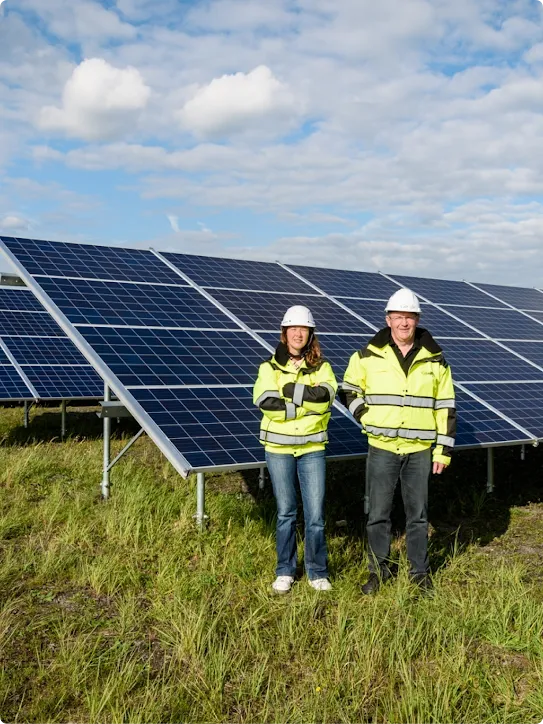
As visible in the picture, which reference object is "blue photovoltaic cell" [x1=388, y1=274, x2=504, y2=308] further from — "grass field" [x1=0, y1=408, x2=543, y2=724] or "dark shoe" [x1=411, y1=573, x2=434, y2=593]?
"dark shoe" [x1=411, y1=573, x2=434, y2=593]

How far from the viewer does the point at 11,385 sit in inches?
567

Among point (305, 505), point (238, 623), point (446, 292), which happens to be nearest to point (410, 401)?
point (305, 505)

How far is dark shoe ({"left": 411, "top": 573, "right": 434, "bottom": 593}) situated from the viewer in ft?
19.5

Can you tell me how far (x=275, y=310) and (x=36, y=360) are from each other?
8166 millimetres

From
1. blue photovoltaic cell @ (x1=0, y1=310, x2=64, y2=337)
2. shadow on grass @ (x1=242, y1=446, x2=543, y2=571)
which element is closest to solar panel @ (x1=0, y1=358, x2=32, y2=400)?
blue photovoltaic cell @ (x1=0, y1=310, x2=64, y2=337)

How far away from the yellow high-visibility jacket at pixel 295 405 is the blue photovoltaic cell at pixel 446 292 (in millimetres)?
7555

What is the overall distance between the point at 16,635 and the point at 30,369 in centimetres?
1089

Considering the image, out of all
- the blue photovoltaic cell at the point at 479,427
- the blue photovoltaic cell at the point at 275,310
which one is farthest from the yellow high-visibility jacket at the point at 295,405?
the blue photovoltaic cell at the point at 275,310

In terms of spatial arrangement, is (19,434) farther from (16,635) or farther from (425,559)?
(425,559)

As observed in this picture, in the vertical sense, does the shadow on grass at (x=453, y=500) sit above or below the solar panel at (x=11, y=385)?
below

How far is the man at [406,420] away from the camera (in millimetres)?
5883

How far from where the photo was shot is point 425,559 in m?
6.04

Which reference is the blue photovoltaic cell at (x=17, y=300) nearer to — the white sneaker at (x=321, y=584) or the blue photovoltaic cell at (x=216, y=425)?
the blue photovoltaic cell at (x=216, y=425)

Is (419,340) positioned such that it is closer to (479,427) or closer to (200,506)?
(479,427)
